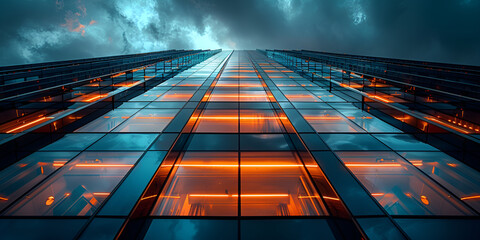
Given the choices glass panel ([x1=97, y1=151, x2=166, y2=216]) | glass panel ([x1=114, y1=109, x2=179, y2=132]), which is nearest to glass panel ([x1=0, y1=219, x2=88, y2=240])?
glass panel ([x1=97, y1=151, x2=166, y2=216])

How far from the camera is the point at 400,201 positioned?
468 centimetres

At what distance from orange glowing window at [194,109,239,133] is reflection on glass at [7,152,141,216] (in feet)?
10.2

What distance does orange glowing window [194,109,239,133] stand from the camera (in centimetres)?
875

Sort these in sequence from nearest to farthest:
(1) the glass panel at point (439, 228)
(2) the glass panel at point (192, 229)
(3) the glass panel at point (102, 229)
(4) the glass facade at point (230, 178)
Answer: (3) the glass panel at point (102, 229), (1) the glass panel at point (439, 228), (2) the glass panel at point (192, 229), (4) the glass facade at point (230, 178)

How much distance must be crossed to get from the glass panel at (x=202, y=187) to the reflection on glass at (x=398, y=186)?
3266 millimetres

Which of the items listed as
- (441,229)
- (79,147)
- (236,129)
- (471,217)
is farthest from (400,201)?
(79,147)

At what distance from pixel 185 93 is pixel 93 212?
11.2 metres

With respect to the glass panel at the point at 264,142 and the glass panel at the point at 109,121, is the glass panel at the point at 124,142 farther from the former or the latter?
the glass panel at the point at 264,142

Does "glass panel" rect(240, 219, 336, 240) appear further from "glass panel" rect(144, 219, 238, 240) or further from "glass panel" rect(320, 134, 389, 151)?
"glass panel" rect(320, 134, 389, 151)

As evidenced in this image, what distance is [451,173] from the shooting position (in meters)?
5.58

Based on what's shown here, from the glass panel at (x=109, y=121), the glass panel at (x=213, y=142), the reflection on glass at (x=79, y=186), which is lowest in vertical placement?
the reflection on glass at (x=79, y=186)

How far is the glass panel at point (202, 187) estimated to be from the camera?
4598 mm

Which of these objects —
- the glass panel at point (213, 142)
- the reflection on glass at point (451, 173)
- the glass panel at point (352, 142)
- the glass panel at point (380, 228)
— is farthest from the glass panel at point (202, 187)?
the reflection on glass at point (451, 173)

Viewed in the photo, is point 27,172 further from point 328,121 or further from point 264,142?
point 328,121
